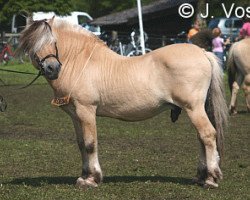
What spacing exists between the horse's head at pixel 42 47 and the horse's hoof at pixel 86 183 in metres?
1.25

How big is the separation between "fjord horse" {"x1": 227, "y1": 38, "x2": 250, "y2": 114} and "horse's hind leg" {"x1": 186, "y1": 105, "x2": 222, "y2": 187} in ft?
26.6

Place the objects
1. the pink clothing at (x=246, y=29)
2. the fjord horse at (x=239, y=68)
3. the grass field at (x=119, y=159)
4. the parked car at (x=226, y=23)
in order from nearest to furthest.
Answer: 1. the grass field at (x=119, y=159)
2. the fjord horse at (x=239, y=68)
3. the pink clothing at (x=246, y=29)
4. the parked car at (x=226, y=23)

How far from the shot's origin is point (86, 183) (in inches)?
328

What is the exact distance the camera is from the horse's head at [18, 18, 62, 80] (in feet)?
27.1

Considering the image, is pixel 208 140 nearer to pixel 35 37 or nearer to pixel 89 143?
pixel 89 143

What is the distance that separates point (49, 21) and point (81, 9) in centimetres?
6487

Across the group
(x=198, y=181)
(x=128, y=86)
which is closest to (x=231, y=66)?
(x=198, y=181)

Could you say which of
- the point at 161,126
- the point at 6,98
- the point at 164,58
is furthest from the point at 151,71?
the point at 6,98

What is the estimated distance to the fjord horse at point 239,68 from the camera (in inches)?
635

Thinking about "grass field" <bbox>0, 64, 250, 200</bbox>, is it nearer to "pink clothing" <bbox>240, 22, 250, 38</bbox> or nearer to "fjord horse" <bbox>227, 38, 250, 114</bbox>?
"fjord horse" <bbox>227, 38, 250, 114</bbox>

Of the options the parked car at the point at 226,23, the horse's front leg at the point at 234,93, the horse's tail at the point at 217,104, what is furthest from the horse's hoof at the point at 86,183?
the parked car at the point at 226,23

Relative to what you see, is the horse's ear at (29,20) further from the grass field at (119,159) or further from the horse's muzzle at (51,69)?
the grass field at (119,159)

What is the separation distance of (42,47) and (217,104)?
2188 millimetres

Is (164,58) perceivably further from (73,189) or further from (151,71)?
(73,189)
